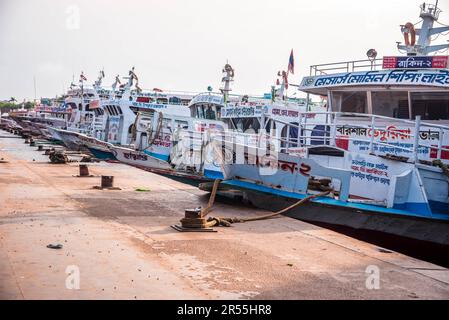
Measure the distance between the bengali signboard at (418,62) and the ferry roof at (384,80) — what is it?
96 mm

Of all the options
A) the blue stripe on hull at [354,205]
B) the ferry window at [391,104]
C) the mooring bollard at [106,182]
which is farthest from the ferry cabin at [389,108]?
the mooring bollard at [106,182]

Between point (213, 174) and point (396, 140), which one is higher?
point (396, 140)

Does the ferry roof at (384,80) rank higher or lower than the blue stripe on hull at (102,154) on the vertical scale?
higher

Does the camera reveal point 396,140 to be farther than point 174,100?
No

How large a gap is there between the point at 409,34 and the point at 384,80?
258 cm

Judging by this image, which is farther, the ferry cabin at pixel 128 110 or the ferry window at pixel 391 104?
the ferry cabin at pixel 128 110

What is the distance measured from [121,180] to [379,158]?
24.1 feet

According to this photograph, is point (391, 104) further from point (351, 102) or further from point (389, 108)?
point (351, 102)

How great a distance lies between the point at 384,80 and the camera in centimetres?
1173

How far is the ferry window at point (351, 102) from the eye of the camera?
12.7 meters

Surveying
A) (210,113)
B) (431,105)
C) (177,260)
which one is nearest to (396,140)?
(431,105)

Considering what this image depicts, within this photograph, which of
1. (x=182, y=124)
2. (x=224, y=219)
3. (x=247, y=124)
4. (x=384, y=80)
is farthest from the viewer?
(x=182, y=124)

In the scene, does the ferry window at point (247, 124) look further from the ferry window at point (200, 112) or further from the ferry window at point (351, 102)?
the ferry window at point (351, 102)

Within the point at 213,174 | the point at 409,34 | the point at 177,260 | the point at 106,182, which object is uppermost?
the point at 409,34
